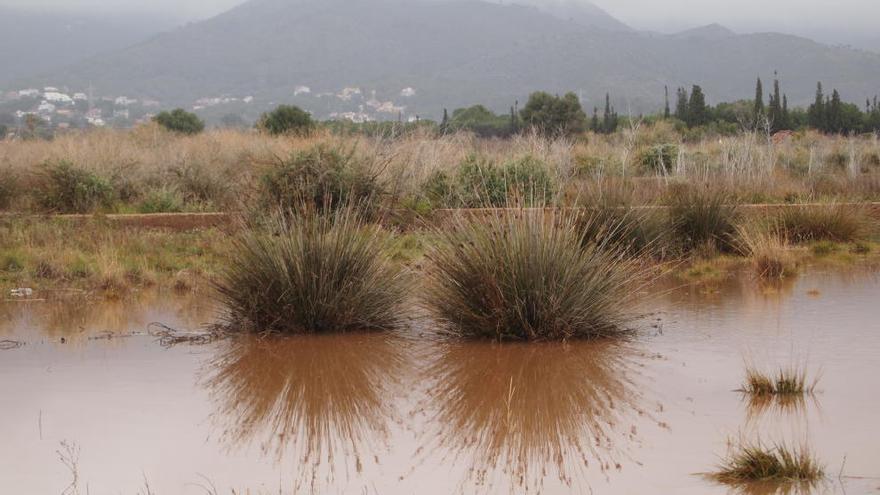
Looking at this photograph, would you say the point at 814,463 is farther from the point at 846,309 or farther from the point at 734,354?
the point at 846,309

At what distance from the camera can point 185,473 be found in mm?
6707

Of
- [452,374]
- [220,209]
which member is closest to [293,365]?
[452,374]

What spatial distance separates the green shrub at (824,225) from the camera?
1727cm

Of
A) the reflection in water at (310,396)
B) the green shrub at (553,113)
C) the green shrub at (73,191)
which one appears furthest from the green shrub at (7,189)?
the green shrub at (553,113)

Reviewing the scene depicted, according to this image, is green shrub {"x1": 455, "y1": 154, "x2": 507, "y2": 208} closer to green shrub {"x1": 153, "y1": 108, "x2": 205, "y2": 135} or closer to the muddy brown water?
the muddy brown water

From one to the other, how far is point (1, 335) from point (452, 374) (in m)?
4.82

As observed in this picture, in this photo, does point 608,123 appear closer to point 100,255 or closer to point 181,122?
point 181,122

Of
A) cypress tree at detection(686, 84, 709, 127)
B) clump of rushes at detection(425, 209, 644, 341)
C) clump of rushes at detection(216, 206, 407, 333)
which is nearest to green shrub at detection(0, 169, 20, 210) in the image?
clump of rushes at detection(216, 206, 407, 333)

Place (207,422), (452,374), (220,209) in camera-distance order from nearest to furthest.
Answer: (207,422) < (452,374) < (220,209)

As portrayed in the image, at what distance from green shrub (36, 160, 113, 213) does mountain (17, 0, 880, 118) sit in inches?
3569

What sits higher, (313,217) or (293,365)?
(313,217)

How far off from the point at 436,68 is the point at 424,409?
15042 cm

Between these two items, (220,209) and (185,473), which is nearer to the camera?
(185,473)

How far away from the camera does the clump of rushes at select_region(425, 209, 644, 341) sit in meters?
9.73
